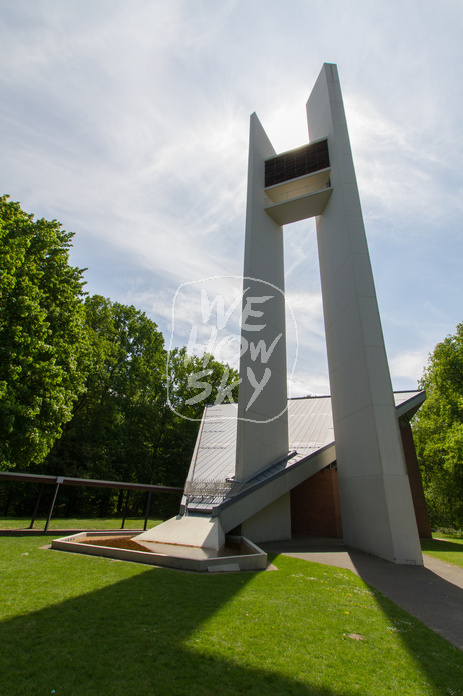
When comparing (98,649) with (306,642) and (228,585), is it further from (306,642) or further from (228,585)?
(228,585)

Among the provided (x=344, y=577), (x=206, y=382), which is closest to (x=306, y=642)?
(x=344, y=577)

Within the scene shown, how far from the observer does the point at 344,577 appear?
7.27 metres

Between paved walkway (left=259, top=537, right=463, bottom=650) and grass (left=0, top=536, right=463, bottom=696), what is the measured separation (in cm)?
45

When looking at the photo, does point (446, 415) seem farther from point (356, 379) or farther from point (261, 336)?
point (261, 336)

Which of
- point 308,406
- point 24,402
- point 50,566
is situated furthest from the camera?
point 308,406

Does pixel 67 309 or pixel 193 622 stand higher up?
pixel 67 309

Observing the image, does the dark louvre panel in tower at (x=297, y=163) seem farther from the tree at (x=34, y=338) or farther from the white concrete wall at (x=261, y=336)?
the tree at (x=34, y=338)

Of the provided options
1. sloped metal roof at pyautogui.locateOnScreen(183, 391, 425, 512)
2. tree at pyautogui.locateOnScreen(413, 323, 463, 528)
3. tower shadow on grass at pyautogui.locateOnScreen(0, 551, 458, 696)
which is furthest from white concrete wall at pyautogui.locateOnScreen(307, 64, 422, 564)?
tree at pyautogui.locateOnScreen(413, 323, 463, 528)

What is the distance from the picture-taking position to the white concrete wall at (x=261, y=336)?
534 inches

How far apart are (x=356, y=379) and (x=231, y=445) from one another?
800 cm

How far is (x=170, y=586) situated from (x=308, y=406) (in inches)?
681

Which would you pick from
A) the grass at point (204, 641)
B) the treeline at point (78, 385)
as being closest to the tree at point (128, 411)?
the treeline at point (78, 385)

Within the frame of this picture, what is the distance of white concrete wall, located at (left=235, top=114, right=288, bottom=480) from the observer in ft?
44.5

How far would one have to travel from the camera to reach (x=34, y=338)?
37.0 feet
